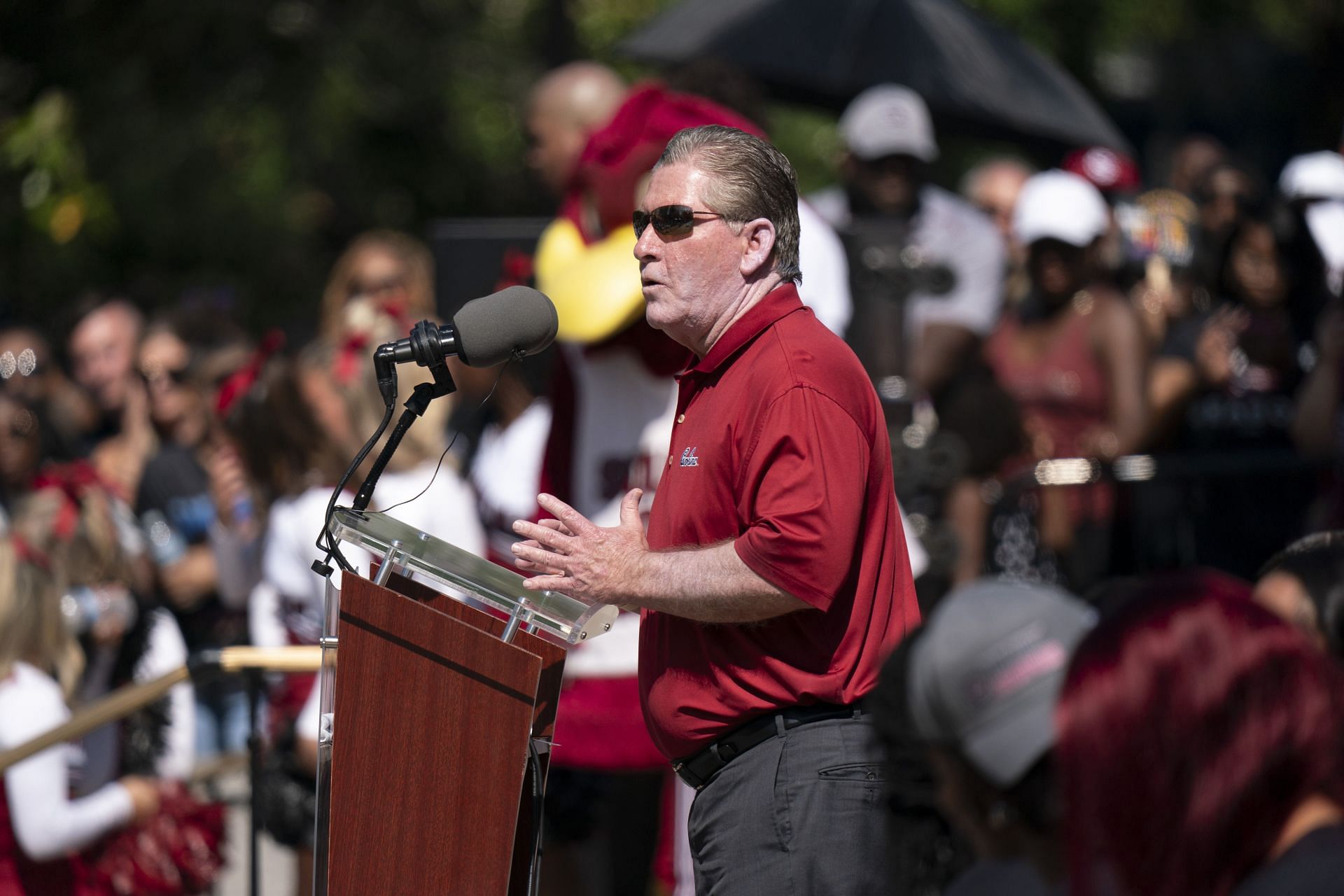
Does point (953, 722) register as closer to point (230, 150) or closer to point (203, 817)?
Result: point (203, 817)

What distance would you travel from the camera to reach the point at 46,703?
514cm

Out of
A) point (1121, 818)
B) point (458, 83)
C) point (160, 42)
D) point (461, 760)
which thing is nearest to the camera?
point (1121, 818)

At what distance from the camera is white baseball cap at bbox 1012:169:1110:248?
7332mm

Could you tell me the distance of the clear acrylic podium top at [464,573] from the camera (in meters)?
2.97

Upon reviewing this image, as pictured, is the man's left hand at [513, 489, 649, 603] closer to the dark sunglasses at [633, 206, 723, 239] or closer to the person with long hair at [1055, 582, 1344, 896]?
the dark sunglasses at [633, 206, 723, 239]

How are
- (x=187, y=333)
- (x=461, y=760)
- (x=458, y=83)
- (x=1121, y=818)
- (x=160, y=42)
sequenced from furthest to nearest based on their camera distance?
1. (x=458, y=83)
2. (x=160, y=42)
3. (x=187, y=333)
4. (x=461, y=760)
5. (x=1121, y=818)

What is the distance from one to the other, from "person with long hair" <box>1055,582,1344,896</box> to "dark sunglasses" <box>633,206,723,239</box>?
1.47 meters

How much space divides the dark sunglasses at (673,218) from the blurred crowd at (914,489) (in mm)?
851

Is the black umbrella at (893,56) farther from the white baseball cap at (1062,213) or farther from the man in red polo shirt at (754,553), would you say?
the man in red polo shirt at (754,553)

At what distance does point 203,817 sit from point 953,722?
3626mm

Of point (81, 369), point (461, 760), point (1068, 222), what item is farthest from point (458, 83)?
point (461, 760)

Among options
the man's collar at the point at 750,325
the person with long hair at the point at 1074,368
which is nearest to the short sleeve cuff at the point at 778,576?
the man's collar at the point at 750,325

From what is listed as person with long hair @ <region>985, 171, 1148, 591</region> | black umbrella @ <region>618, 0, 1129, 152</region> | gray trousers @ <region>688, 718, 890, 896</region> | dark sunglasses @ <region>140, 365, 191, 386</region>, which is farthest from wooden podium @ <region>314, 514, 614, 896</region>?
black umbrella @ <region>618, 0, 1129, 152</region>

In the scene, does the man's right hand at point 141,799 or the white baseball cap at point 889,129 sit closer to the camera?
the man's right hand at point 141,799
